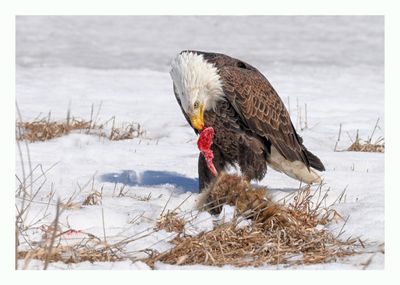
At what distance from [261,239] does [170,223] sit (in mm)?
581

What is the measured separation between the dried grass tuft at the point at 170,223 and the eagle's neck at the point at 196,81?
1276mm

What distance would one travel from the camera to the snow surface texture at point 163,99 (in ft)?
18.8

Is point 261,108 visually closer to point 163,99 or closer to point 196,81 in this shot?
point 196,81

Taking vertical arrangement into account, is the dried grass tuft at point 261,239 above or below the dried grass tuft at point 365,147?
below

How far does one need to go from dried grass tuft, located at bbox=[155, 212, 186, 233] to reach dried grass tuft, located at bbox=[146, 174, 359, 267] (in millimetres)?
→ 223

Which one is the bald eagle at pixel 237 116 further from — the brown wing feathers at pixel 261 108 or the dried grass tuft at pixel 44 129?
the dried grass tuft at pixel 44 129

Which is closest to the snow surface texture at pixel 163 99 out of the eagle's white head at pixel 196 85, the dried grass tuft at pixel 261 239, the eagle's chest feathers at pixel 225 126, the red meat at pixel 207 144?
the dried grass tuft at pixel 261 239

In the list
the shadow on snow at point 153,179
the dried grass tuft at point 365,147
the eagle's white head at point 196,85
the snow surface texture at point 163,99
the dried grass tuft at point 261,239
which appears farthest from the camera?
the dried grass tuft at point 365,147

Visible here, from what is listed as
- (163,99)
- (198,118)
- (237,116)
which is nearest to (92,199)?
(198,118)

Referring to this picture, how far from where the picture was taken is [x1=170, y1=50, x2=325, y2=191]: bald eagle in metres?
6.49

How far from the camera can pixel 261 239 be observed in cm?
508

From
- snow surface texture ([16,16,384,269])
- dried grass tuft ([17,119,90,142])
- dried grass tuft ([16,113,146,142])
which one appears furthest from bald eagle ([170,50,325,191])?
dried grass tuft ([17,119,90,142])

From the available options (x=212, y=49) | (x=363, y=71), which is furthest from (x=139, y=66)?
(x=363, y=71)
